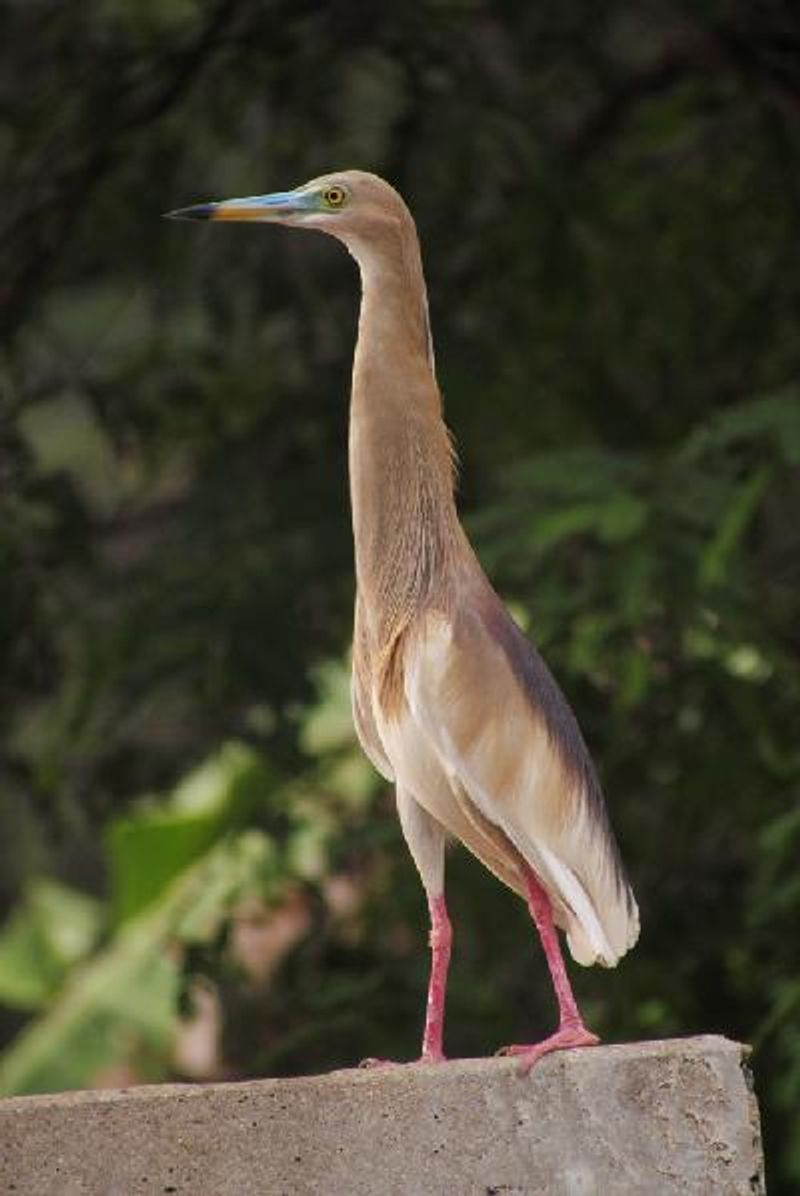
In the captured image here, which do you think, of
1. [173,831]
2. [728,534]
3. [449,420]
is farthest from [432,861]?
[173,831]

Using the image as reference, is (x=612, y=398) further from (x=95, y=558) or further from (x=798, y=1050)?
A: (x=798, y=1050)

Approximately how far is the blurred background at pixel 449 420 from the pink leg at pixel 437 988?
278 cm

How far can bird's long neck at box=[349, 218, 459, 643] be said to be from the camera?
4102 mm

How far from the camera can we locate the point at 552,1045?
362 cm

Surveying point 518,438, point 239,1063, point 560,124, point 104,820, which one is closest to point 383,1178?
point 518,438

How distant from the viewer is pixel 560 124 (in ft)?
33.8

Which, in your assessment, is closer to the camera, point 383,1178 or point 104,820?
point 383,1178

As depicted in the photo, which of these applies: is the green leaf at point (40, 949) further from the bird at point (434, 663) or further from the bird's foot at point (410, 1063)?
the bird's foot at point (410, 1063)

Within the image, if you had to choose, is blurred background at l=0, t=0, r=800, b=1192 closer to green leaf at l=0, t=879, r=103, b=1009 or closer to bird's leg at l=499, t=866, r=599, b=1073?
green leaf at l=0, t=879, r=103, b=1009

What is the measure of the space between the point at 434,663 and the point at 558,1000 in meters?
0.52

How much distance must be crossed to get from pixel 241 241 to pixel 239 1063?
3.11m

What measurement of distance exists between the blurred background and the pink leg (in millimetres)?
2782

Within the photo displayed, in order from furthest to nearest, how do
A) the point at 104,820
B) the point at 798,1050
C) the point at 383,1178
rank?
1. the point at 104,820
2. the point at 798,1050
3. the point at 383,1178

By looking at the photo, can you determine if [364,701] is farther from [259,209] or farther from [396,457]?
[259,209]
